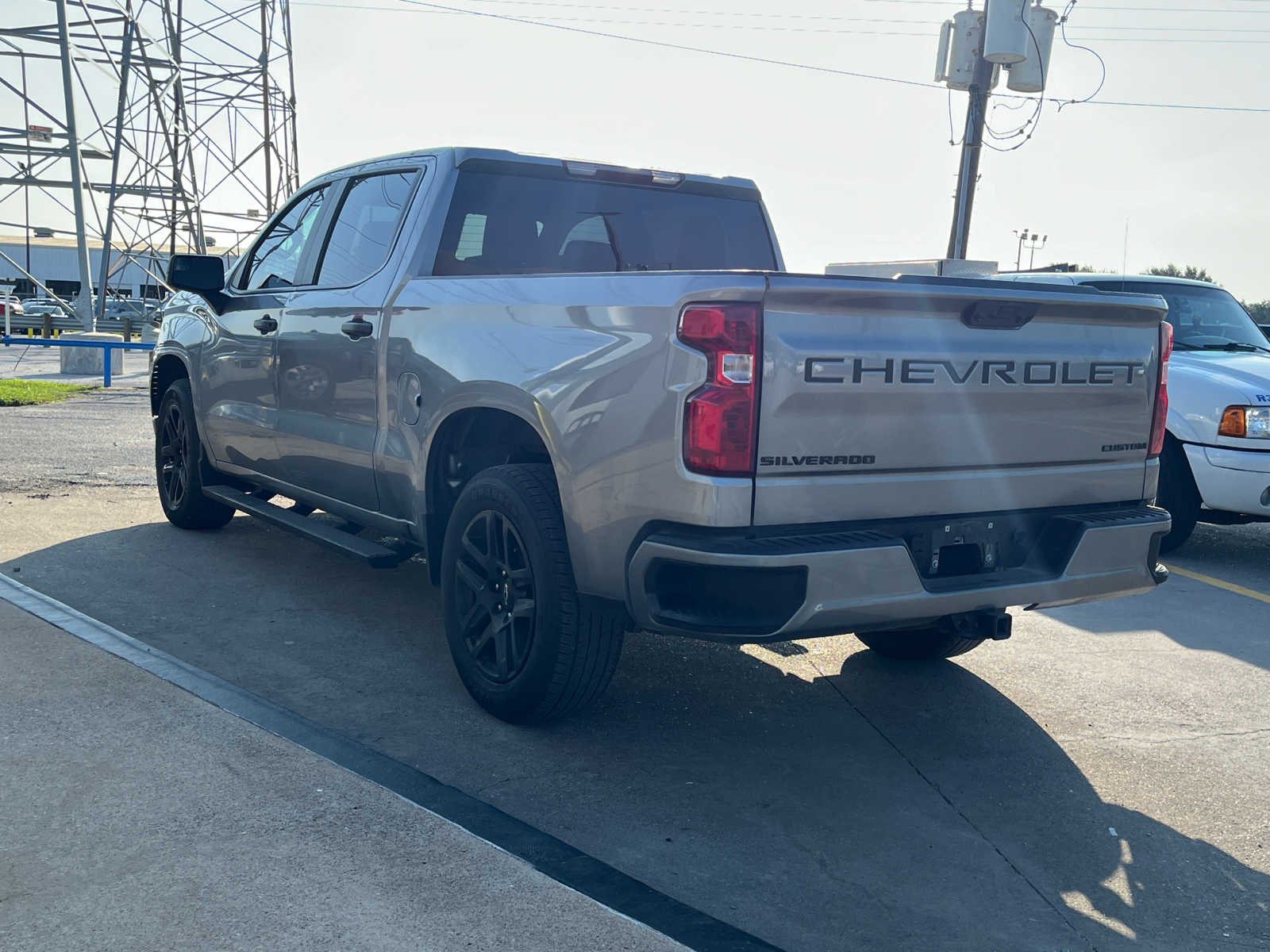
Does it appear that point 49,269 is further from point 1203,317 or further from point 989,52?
point 1203,317

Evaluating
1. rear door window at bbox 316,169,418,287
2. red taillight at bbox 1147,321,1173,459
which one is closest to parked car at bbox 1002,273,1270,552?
red taillight at bbox 1147,321,1173,459

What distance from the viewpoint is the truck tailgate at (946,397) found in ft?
11.1

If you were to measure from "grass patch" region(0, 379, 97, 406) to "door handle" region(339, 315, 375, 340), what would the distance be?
10.7 metres

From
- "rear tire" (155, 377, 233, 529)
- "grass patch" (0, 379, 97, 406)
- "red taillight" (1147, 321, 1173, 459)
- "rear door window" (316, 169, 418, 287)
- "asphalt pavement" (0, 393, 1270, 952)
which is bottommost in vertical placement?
"grass patch" (0, 379, 97, 406)

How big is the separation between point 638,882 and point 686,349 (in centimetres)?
140

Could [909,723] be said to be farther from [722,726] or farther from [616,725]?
[616,725]

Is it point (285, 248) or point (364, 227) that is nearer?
point (364, 227)

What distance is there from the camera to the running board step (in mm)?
4902

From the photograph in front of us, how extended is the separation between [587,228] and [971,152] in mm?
14152

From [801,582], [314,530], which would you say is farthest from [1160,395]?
[314,530]

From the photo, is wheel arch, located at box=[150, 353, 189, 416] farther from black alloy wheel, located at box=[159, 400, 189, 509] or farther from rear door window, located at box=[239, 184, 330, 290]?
rear door window, located at box=[239, 184, 330, 290]

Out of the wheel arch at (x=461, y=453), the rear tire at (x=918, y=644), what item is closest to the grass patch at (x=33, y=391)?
the wheel arch at (x=461, y=453)

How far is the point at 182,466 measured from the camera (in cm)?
705

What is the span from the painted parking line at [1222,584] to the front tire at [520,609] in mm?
4357
